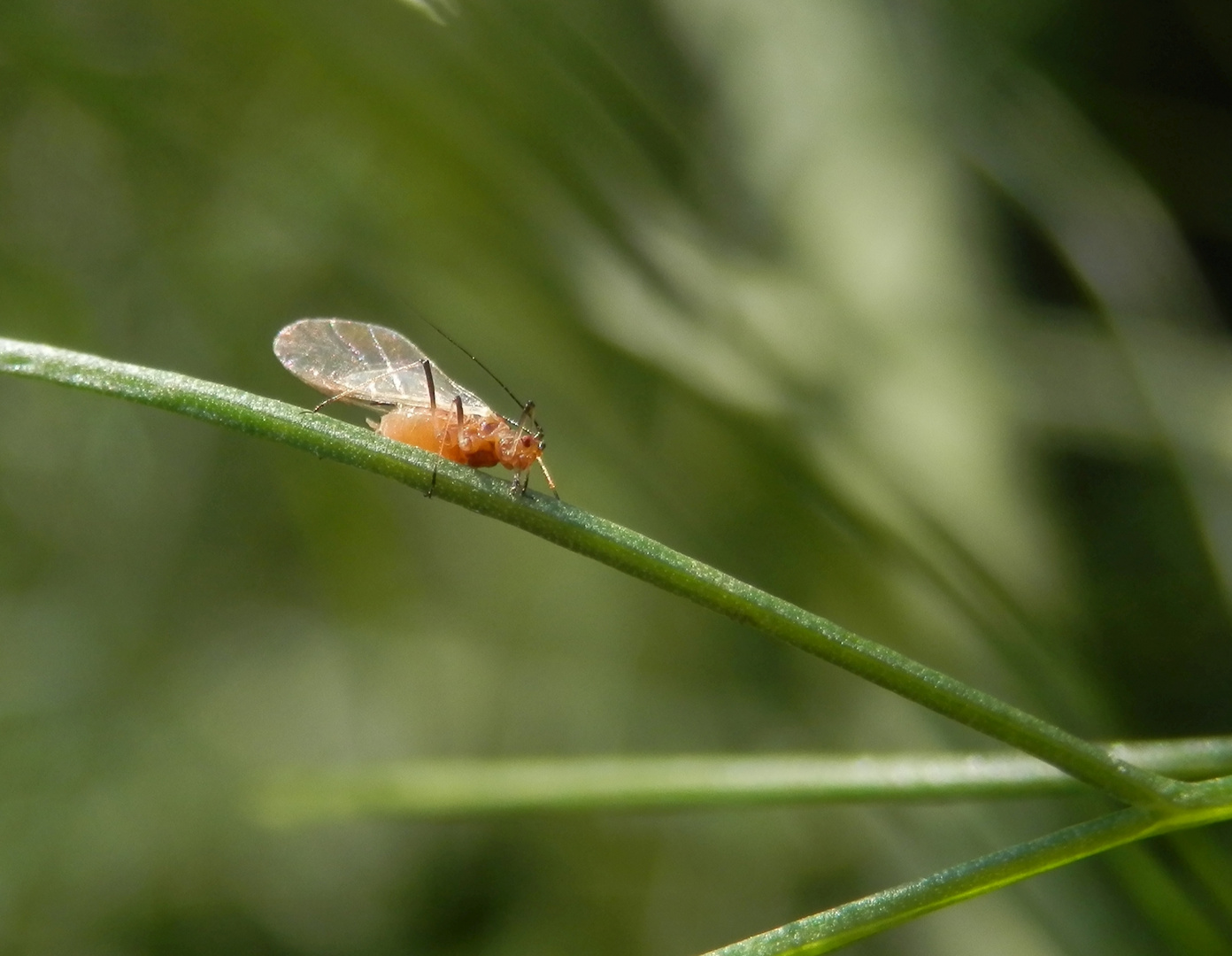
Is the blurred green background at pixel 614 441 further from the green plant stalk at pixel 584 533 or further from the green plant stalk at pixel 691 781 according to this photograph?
the green plant stalk at pixel 584 533

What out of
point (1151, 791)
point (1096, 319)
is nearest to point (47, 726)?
point (1151, 791)

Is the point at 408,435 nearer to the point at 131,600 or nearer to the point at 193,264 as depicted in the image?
the point at 193,264

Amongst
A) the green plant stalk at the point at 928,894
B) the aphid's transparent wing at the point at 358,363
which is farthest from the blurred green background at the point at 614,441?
the green plant stalk at the point at 928,894

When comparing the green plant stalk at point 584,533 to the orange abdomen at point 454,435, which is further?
the orange abdomen at point 454,435

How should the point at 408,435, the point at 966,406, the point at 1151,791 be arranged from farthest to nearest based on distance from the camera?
the point at 966,406 < the point at 408,435 < the point at 1151,791

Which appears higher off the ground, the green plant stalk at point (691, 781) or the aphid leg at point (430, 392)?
the aphid leg at point (430, 392)
